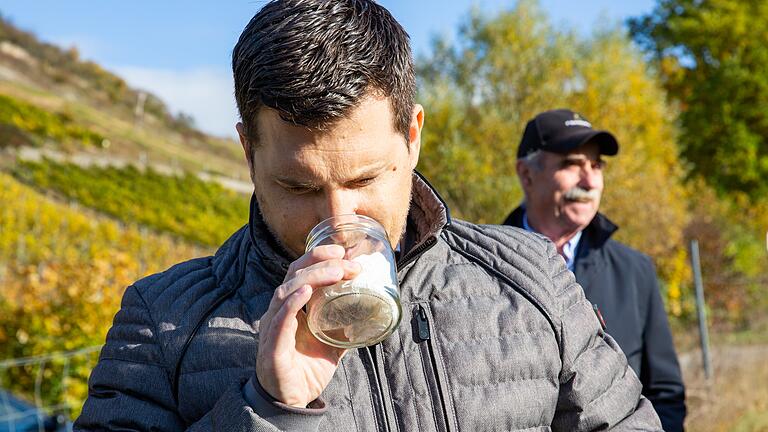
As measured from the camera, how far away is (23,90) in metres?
42.0

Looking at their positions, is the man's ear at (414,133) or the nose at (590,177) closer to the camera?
the man's ear at (414,133)

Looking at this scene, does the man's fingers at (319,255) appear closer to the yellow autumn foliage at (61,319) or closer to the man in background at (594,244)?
the man in background at (594,244)

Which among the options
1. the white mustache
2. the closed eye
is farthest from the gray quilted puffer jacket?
the white mustache

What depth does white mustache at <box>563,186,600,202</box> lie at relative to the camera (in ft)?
12.8

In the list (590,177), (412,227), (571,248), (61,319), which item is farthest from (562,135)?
(61,319)

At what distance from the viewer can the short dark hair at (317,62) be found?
158 centimetres

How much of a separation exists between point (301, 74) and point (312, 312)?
0.43 m

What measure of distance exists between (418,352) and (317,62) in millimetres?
593

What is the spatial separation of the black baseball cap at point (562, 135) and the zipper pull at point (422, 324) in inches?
94.8

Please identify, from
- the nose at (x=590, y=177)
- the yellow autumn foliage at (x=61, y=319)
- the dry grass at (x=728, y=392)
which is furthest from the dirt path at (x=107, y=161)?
the nose at (x=590, y=177)

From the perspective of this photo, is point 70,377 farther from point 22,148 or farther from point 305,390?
point 22,148

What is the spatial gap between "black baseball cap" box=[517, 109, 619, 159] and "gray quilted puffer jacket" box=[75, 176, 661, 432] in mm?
2190

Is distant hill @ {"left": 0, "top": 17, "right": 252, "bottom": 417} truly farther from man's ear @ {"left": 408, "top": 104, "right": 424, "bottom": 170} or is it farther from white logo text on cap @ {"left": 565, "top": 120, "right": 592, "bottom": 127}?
man's ear @ {"left": 408, "top": 104, "right": 424, "bottom": 170}

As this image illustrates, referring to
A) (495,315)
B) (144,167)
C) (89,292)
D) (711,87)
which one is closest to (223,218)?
(144,167)
